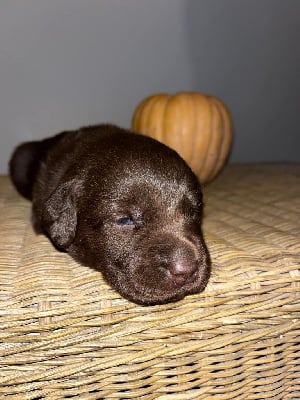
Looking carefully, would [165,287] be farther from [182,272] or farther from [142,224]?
[142,224]

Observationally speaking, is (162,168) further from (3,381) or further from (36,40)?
(36,40)

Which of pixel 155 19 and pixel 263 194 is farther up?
pixel 155 19

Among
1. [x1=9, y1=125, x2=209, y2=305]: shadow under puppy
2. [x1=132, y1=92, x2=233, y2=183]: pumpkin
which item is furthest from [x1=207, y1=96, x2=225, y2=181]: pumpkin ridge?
[x1=9, y1=125, x2=209, y2=305]: shadow under puppy

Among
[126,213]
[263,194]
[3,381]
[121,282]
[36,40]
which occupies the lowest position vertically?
[263,194]

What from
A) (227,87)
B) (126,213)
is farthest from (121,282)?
(227,87)

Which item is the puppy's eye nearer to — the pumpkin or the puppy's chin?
the puppy's chin

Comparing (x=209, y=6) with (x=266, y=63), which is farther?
(x=266, y=63)

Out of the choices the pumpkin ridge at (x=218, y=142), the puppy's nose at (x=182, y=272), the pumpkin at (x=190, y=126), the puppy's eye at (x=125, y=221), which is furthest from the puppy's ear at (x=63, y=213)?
the pumpkin ridge at (x=218, y=142)

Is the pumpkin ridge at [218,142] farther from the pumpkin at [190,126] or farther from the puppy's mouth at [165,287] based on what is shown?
the puppy's mouth at [165,287]

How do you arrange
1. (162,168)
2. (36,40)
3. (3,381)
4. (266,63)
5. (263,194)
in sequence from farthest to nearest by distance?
1. (266,63)
2. (36,40)
3. (263,194)
4. (162,168)
5. (3,381)
